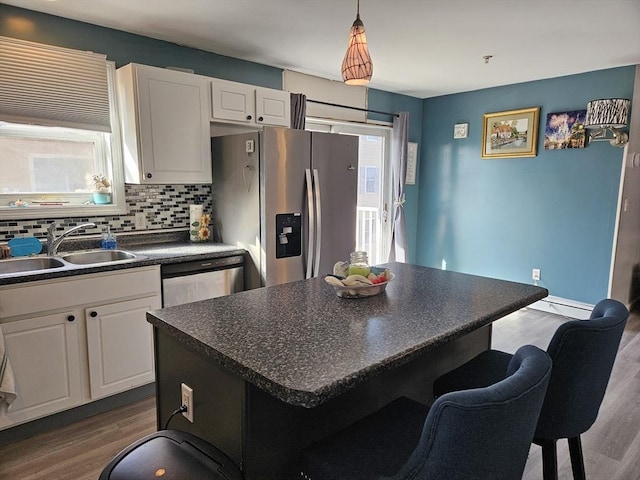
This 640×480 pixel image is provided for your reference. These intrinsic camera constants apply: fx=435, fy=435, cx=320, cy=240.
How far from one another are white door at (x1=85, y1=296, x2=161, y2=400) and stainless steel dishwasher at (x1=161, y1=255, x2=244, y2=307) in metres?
0.12

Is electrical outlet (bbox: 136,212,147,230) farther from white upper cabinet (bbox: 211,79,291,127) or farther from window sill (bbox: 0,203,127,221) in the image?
white upper cabinet (bbox: 211,79,291,127)

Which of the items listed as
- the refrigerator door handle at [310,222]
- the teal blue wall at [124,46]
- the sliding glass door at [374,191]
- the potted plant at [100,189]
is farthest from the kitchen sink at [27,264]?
the sliding glass door at [374,191]

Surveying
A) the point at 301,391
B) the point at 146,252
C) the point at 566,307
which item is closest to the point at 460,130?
the point at 566,307

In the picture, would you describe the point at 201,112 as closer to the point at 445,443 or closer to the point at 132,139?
the point at 132,139

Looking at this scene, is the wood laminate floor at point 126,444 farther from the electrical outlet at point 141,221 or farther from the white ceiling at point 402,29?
the white ceiling at point 402,29

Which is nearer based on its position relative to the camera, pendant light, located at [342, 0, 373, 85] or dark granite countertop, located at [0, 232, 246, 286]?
pendant light, located at [342, 0, 373, 85]

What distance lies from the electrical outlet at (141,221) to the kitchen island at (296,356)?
175cm

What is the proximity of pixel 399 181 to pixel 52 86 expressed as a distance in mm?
3441

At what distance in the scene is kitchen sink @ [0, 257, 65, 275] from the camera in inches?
96.4

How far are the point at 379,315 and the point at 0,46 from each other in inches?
99.4

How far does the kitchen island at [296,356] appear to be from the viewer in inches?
42.7

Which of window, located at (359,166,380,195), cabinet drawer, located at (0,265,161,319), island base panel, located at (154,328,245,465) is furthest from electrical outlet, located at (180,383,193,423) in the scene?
window, located at (359,166,380,195)

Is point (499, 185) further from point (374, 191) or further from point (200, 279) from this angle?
point (200, 279)

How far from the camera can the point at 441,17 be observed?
269cm
